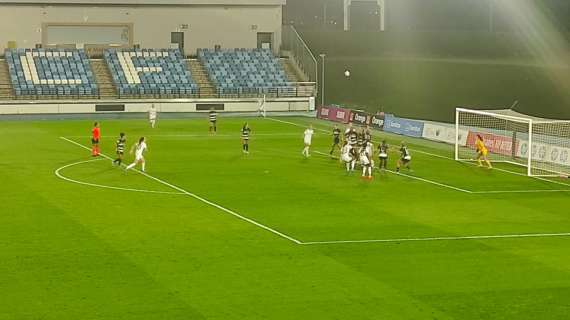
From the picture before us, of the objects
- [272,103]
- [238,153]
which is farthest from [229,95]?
[238,153]

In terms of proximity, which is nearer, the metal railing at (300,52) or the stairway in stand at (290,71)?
the metal railing at (300,52)

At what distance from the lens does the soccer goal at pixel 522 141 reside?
46.2 meters

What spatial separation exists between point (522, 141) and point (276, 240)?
2515 centimetres

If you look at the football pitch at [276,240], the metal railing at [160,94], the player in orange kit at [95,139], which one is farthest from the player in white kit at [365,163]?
the metal railing at [160,94]

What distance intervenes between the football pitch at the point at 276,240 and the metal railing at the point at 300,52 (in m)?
37.3

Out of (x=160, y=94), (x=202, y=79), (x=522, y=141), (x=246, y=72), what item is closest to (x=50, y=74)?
(x=160, y=94)

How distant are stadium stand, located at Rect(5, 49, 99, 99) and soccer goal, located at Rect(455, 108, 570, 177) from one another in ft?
111

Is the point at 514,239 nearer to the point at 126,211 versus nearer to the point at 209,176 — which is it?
the point at 126,211

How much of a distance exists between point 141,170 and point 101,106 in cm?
3649

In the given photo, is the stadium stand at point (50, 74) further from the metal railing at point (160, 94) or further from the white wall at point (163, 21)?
the metal railing at point (160, 94)

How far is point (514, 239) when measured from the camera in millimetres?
29219

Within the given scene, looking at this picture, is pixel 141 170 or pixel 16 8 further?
pixel 16 8

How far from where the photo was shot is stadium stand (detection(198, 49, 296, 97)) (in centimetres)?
8525

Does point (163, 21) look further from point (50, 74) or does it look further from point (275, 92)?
point (275, 92)
